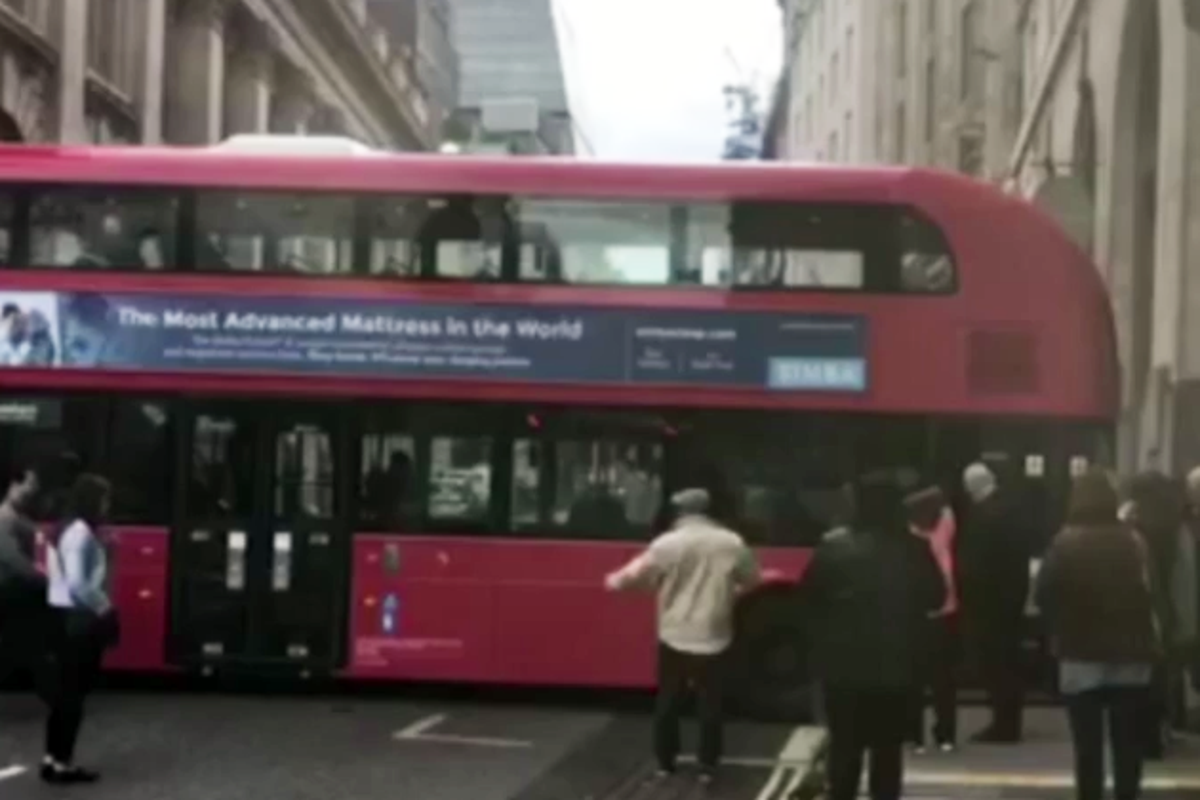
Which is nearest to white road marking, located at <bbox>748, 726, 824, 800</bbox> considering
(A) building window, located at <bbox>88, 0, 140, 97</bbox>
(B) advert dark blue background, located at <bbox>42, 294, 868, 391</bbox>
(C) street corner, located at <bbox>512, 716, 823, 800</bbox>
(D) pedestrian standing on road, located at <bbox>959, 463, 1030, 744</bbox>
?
(C) street corner, located at <bbox>512, 716, 823, 800</bbox>

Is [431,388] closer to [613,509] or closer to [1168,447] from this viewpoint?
[613,509]

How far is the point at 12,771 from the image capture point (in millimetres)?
13492

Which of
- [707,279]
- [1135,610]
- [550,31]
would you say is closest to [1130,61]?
[707,279]

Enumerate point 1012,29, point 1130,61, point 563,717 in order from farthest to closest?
point 1012,29
point 1130,61
point 563,717

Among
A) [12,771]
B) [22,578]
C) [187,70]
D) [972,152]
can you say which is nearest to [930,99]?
[972,152]

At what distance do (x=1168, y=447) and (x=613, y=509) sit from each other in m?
10.2

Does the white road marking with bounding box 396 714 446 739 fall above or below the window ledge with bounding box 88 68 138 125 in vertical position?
below

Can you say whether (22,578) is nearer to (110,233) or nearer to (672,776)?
(672,776)

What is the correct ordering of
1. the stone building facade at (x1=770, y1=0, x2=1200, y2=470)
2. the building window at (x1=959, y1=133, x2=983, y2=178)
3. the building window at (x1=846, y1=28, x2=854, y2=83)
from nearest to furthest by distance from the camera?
the stone building facade at (x1=770, y1=0, x2=1200, y2=470)
the building window at (x1=959, y1=133, x2=983, y2=178)
the building window at (x1=846, y1=28, x2=854, y2=83)

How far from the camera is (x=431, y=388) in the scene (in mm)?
17344

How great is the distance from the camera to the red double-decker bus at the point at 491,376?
1698cm

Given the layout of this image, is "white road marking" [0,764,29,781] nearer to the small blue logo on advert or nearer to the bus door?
the bus door

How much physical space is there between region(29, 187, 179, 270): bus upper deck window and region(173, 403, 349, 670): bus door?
49.4 inches

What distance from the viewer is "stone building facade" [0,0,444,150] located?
3334 cm
